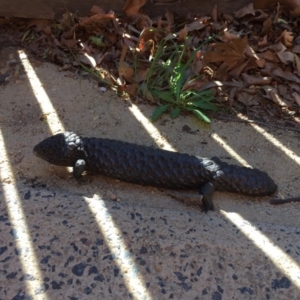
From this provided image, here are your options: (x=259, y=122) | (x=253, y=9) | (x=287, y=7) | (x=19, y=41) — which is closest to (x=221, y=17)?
(x=253, y=9)

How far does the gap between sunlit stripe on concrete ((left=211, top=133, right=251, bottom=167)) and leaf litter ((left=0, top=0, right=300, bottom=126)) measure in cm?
19

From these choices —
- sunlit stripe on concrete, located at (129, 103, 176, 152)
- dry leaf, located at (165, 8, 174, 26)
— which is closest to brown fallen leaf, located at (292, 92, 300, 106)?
sunlit stripe on concrete, located at (129, 103, 176, 152)

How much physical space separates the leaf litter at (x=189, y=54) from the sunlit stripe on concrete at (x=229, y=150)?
0.62 feet

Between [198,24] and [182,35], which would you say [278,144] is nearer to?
[182,35]

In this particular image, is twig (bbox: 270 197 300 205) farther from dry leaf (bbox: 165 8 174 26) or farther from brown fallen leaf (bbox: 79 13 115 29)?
brown fallen leaf (bbox: 79 13 115 29)

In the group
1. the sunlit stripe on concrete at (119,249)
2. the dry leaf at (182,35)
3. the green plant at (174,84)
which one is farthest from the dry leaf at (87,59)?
the sunlit stripe on concrete at (119,249)

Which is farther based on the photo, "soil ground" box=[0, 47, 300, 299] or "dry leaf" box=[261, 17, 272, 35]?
"dry leaf" box=[261, 17, 272, 35]

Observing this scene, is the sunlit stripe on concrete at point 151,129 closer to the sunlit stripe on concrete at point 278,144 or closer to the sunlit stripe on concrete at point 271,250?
the sunlit stripe on concrete at point 278,144

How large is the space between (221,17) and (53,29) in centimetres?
163

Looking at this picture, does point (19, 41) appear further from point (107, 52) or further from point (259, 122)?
point (259, 122)

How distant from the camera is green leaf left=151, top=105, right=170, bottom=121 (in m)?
3.67

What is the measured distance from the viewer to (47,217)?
99.4 inches

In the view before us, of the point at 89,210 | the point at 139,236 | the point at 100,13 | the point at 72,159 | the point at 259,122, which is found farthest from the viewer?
the point at 100,13

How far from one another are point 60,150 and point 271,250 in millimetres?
1448
